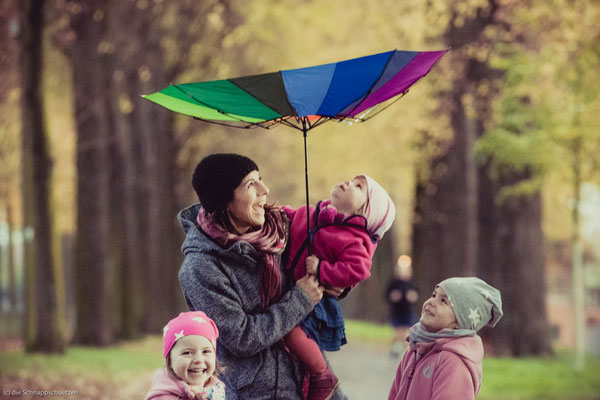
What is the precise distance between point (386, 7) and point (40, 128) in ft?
25.8

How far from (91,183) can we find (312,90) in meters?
11.5

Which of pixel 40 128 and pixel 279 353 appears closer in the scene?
pixel 279 353

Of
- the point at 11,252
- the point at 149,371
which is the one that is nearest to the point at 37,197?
the point at 149,371

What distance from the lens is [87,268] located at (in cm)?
1473

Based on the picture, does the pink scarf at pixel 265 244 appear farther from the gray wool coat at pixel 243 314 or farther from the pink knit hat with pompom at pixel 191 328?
the pink knit hat with pompom at pixel 191 328

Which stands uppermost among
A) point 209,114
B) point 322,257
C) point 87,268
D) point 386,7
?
point 386,7

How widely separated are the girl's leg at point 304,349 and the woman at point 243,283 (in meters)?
0.06

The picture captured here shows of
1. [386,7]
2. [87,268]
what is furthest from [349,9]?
[87,268]

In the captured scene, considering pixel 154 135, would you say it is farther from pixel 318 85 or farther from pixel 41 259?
pixel 318 85

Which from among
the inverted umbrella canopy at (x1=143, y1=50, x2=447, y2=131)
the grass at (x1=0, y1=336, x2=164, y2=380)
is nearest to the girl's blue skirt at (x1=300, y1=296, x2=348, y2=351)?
the inverted umbrella canopy at (x1=143, y1=50, x2=447, y2=131)

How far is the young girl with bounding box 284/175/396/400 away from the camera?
12.3ft

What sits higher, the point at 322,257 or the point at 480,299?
the point at 322,257

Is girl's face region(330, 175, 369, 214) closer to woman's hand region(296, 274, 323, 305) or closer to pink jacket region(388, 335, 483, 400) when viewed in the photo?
woman's hand region(296, 274, 323, 305)

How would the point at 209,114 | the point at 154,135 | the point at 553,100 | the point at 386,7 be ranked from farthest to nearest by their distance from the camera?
the point at 154,135, the point at 386,7, the point at 553,100, the point at 209,114
